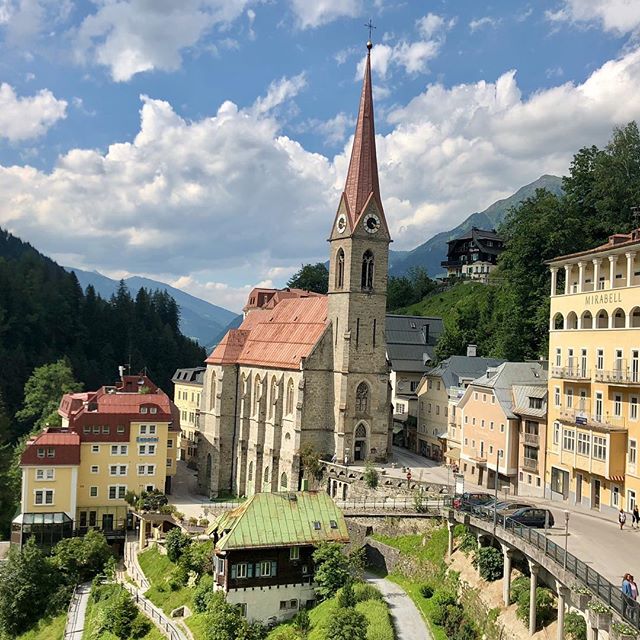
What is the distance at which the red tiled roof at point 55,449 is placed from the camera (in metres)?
56.6

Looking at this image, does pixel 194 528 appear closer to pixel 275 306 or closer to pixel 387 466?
pixel 387 466

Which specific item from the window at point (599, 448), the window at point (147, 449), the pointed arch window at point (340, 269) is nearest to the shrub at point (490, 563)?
the window at point (599, 448)

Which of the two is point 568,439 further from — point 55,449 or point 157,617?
point 55,449

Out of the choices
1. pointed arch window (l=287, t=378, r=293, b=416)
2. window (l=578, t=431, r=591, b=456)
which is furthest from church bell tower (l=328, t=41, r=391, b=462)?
window (l=578, t=431, r=591, b=456)

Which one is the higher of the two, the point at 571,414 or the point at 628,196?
the point at 628,196

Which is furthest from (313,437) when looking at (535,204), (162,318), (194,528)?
(162,318)

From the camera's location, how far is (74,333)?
14362cm

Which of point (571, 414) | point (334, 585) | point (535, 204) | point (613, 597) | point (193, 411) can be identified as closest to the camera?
point (613, 597)

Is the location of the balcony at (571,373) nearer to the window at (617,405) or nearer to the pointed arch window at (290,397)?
the window at (617,405)

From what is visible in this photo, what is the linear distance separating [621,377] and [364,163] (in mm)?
29662

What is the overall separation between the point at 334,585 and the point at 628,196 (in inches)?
1948

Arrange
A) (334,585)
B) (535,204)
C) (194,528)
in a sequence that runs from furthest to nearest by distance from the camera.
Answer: (535,204) → (194,528) → (334,585)

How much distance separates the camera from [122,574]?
5094cm

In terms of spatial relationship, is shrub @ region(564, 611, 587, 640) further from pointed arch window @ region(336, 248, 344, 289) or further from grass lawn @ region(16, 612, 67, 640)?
pointed arch window @ region(336, 248, 344, 289)
